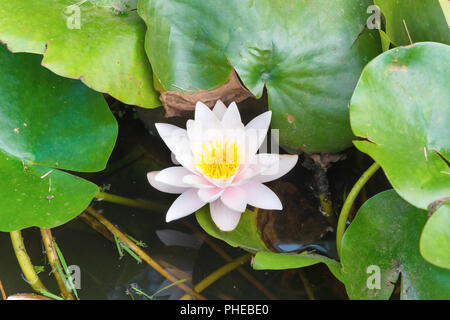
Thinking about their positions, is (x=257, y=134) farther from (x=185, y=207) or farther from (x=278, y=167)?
(x=185, y=207)

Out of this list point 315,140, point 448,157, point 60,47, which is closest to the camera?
point 448,157

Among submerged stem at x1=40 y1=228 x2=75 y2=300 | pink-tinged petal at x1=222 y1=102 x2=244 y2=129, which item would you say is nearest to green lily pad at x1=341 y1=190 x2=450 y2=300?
pink-tinged petal at x1=222 y1=102 x2=244 y2=129

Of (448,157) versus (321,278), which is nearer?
(448,157)

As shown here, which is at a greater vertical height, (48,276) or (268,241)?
(268,241)

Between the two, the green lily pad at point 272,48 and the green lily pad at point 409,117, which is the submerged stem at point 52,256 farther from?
the green lily pad at point 409,117

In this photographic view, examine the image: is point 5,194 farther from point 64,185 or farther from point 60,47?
point 60,47

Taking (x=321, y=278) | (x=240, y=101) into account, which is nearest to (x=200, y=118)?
(x=240, y=101)
